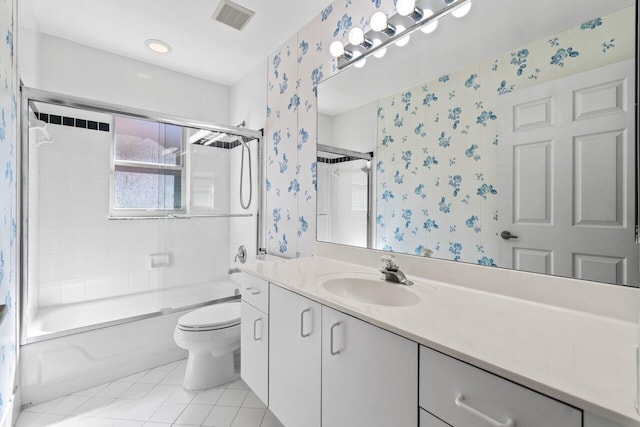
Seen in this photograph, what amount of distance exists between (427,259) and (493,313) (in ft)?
1.38

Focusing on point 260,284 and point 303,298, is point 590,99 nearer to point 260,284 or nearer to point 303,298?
point 303,298

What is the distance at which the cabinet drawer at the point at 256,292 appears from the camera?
1.34 metres

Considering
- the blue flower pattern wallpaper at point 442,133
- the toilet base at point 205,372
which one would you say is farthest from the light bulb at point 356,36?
the toilet base at point 205,372

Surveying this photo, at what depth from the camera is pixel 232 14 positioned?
6.06 ft

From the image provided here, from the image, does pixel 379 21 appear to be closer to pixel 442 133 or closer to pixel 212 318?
pixel 442 133

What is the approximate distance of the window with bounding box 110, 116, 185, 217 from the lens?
226 centimetres

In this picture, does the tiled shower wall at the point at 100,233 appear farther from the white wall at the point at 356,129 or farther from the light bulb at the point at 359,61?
the light bulb at the point at 359,61

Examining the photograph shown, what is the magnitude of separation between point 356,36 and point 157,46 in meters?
1.69

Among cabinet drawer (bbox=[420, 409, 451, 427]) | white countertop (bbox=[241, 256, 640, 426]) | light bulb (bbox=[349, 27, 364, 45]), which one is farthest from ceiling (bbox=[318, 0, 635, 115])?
cabinet drawer (bbox=[420, 409, 451, 427])

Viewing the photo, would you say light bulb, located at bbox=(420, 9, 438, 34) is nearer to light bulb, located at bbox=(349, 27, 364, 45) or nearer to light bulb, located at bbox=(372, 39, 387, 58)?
light bulb, located at bbox=(372, 39, 387, 58)

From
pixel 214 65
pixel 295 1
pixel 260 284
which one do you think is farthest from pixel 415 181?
pixel 214 65

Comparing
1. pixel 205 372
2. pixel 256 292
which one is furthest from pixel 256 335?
pixel 205 372

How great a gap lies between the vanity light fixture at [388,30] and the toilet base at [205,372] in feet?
6.46

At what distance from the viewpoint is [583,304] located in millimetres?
854
